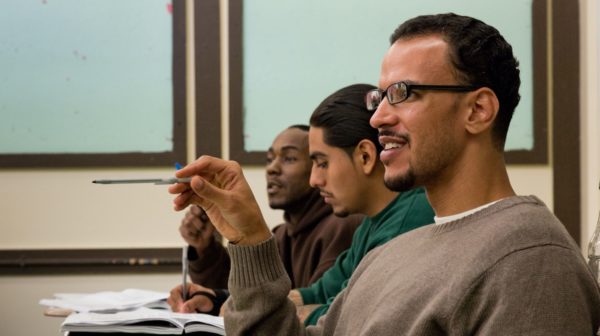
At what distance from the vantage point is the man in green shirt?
220 cm

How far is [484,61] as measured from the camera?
130cm

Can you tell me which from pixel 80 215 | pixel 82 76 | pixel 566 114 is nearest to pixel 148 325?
pixel 80 215

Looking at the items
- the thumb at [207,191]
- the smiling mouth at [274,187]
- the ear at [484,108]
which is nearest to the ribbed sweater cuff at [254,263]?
the thumb at [207,191]

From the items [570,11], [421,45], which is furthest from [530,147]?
[421,45]

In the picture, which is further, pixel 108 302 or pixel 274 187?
pixel 274 187

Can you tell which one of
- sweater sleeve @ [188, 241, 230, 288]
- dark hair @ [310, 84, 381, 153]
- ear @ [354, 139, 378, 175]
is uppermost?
dark hair @ [310, 84, 381, 153]

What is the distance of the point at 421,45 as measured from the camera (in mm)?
1330

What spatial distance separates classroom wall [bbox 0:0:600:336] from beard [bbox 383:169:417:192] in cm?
229

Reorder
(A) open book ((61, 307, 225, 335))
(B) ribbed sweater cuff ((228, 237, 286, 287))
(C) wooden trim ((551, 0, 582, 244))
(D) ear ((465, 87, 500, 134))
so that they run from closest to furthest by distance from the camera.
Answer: (D) ear ((465, 87, 500, 134)) → (B) ribbed sweater cuff ((228, 237, 286, 287)) → (A) open book ((61, 307, 225, 335)) → (C) wooden trim ((551, 0, 582, 244))

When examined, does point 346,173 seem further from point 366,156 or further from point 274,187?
point 274,187

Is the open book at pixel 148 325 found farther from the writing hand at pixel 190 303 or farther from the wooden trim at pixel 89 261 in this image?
the wooden trim at pixel 89 261

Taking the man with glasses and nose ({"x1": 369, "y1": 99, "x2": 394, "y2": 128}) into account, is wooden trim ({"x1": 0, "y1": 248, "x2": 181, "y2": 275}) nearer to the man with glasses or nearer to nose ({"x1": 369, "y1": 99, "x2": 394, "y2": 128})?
the man with glasses

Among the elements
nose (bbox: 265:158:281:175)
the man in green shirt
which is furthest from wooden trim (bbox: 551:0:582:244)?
the man in green shirt

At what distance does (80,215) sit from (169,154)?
494 mm
